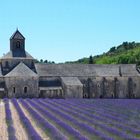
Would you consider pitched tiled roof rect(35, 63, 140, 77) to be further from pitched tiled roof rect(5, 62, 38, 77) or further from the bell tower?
the bell tower

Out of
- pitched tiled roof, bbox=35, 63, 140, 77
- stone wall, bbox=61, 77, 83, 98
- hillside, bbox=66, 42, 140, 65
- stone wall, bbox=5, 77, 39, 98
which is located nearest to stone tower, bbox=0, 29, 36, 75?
pitched tiled roof, bbox=35, 63, 140, 77

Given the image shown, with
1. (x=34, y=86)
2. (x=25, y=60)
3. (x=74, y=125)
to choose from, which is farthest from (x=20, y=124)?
(x=25, y=60)

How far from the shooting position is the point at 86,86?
5878 cm

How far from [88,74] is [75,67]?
2.36 m

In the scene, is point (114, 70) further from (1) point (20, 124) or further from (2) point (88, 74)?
(1) point (20, 124)

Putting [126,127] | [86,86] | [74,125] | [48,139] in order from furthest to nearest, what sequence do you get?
[86,86], [74,125], [126,127], [48,139]

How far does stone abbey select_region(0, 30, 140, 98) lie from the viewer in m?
53.5

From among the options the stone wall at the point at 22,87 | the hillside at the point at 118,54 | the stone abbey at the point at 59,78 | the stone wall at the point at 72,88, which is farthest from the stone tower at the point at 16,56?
the hillside at the point at 118,54

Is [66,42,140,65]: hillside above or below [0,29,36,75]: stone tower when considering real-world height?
above

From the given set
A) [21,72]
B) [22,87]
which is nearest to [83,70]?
[21,72]

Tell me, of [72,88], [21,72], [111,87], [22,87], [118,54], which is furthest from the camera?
[118,54]

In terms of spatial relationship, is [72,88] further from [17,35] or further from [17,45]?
[17,35]

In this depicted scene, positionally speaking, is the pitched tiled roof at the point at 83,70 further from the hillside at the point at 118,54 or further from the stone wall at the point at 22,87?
the hillside at the point at 118,54

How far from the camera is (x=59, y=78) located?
56.9 m
